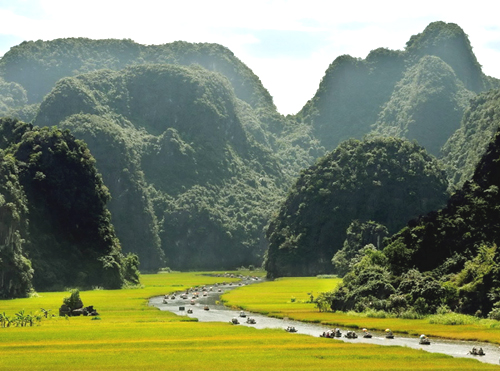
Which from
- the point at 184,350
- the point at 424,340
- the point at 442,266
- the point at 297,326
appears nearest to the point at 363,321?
the point at 297,326

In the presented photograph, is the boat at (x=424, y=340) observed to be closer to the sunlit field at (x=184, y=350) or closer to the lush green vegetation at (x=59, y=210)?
the sunlit field at (x=184, y=350)

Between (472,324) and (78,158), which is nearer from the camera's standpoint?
(472,324)

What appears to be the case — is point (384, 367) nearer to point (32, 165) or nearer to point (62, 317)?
point (62, 317)

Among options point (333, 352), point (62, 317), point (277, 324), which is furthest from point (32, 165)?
point (333, 352)

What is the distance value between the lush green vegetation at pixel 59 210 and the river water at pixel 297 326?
34.1 metres

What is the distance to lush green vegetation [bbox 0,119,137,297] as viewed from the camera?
509ft

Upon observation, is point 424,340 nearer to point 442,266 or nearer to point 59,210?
point 442,266

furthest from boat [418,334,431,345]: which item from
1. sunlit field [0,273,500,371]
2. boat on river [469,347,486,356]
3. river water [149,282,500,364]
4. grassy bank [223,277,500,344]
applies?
boat on river [469,347,486,356]

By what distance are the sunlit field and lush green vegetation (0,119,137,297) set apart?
75002 mm

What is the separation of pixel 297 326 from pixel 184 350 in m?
25.3

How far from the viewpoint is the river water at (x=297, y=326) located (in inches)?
2347

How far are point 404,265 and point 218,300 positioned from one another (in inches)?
1254

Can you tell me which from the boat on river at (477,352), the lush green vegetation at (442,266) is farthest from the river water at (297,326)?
the lush green vegetation at (442,266)

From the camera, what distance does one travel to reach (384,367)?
49.8 m
